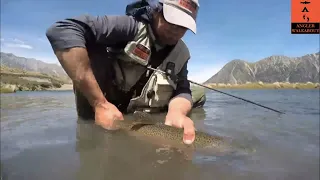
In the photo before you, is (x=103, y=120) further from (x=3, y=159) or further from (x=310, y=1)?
(x=310, y=1)

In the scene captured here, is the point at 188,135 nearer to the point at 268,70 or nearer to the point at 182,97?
the point at 182,97

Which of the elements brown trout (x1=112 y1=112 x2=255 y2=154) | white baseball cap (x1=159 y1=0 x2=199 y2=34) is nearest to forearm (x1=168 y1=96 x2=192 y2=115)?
brown trout (x1=112 y1=112 x2=255 y2=154)

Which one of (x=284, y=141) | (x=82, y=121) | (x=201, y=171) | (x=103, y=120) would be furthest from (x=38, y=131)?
(x=284, y=141)

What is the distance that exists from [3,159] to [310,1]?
16.3 ft

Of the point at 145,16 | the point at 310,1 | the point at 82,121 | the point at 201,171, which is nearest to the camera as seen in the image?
the point at 201,171

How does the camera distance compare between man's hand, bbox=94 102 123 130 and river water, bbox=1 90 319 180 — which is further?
man's hand, bbox=94 102 123 130

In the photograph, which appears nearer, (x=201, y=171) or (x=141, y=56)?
(x=201, y=171)

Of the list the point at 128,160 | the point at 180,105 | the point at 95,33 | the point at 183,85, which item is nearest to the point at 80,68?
the point at 95,33

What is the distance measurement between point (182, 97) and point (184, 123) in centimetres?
88

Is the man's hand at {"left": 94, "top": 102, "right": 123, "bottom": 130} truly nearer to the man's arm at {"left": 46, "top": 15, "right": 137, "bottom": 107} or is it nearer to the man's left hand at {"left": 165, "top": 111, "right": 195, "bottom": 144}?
the man's arm at {"left": 46, "top": 15, "right": 137, "bottom": 107}

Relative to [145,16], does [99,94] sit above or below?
below

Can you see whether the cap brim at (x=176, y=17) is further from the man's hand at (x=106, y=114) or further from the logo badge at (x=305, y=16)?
the logo badge at (x=305, y=16)

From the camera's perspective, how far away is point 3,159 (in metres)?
2.27

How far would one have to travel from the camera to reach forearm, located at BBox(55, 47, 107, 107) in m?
2.68
